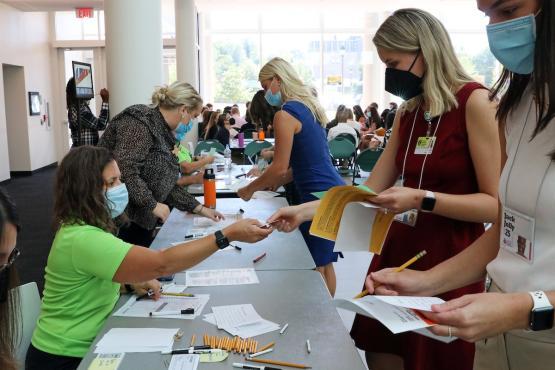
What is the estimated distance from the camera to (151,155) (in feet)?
9.84

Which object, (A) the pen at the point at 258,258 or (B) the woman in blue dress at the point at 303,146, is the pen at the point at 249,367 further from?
(B) the woman in blue dress at the point at 303,146

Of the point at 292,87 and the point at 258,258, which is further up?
the point at 292,87

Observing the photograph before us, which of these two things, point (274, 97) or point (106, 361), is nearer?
point (106, 361)

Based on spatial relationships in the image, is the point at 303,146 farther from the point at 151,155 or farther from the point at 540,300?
the point at 540,300

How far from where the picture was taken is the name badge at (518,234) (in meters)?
1.07

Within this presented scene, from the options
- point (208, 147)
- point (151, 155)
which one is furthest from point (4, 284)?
point (208, 147)

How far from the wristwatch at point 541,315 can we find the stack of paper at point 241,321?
0.85 meters

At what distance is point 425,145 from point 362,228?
373 mm

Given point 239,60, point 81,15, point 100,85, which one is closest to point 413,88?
point 81,15

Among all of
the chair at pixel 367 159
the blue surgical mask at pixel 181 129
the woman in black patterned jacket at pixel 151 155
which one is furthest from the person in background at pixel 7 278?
the chair at pixel 367 159

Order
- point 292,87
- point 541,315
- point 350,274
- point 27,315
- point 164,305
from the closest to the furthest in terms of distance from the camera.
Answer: point 541,315 → point 164,305 → point 27,315 → point 292,87 → point 350,274

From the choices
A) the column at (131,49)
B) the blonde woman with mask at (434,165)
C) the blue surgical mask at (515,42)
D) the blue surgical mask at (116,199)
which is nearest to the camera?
the blue surgical mask at (515,42)

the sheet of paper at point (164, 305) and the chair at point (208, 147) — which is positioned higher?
the chair at point (208, 147)

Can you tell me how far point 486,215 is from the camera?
5.30 ft
